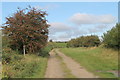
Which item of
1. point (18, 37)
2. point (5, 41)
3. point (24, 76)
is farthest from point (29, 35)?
point (24, 76)

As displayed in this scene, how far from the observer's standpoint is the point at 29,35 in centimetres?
1800

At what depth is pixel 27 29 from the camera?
17.8m

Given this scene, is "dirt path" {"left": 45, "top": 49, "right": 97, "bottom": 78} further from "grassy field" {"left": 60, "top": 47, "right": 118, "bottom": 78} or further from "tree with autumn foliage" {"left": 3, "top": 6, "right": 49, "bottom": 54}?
"tree with autumn foliage" {"left": 3, "top": 6, "right": 49, "bottom": 54}

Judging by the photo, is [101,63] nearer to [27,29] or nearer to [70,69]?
[70,69]

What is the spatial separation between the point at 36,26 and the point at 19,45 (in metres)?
3.29

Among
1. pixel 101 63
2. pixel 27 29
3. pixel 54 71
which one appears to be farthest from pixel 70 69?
pixel 27 29

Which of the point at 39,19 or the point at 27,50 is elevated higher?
the point at 39,19

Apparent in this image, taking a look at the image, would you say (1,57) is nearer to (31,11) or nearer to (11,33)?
(11,33)

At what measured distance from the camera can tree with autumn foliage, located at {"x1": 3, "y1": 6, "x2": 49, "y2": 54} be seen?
58.1 ft

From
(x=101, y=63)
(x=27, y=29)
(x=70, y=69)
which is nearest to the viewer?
(x=70, y=69)

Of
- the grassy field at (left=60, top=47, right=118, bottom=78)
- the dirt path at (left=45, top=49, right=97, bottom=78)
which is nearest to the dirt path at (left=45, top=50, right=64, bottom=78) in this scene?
the dirt path at (left=45, top=49, right=97, bottom=78)

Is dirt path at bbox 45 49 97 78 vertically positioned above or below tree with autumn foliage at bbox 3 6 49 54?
below

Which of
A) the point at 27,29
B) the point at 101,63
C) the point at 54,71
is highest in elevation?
the point at 27,29

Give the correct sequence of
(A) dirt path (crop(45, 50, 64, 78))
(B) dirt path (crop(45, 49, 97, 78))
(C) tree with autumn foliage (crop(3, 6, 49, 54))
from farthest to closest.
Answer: (C) tree with autumn foliage (crop(3, 6, 49, 54)) < (A) dirt path (crop(45, 50, 64, 78)) < (B) dirt path (crop(45, 49, 97, 78))
